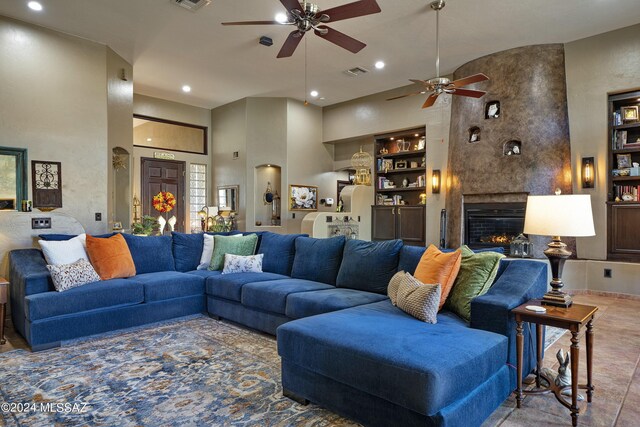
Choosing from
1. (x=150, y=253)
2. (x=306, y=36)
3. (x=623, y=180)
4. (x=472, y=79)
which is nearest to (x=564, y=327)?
(x=472, y=79)

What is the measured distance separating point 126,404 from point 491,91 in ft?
21.9

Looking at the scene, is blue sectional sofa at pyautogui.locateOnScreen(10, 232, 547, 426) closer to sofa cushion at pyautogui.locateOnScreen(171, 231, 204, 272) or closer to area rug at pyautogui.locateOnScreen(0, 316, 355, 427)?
sofa cushion at pyautogui.locateOnScreen(171, 231, 204, 272)

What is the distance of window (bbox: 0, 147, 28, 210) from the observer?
4.84 metres

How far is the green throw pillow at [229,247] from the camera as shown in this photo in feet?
15.6

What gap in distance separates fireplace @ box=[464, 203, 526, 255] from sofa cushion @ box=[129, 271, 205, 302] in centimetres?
482

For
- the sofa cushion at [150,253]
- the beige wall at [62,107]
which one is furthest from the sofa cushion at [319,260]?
the beige wall at [62,107]

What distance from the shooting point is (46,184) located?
5125 mm

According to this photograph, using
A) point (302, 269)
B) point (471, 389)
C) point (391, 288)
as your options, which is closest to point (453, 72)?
point (302, 269)

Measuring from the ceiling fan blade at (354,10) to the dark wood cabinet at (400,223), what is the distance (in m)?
5.25

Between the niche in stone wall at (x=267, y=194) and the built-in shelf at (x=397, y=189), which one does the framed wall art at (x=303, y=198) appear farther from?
the built-in shelf at (x=397, y=189)

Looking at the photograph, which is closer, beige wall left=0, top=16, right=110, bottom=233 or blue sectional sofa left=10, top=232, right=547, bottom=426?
blue sectional sofa left=10, top=232, right=547, bottom=426

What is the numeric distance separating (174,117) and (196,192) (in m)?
1.82

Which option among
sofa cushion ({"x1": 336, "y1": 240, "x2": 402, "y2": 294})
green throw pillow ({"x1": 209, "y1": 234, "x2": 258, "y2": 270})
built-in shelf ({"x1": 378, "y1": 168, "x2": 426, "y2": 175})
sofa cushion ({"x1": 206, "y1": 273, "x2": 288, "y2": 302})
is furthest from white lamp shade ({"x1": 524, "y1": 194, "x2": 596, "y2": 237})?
built-in shelf ({"x1": 378, "y1": 168, "x2": 426, "y2": 175})

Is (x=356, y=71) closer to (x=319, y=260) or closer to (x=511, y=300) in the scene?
(x=319, y=260)
